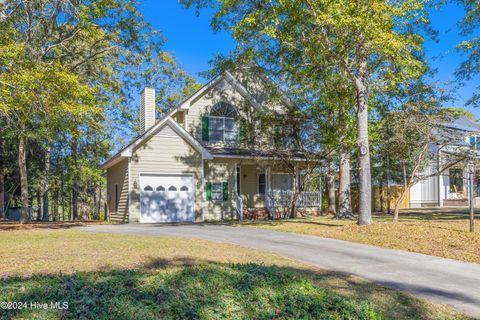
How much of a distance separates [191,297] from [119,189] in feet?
55.5

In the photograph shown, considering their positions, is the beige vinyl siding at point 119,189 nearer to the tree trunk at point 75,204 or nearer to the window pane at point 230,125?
the window pane at point 230,125

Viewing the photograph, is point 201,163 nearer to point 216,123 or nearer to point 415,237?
point 216,123

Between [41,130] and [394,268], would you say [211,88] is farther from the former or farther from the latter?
[394,268]

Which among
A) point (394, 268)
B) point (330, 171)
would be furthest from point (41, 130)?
point (394, 268)

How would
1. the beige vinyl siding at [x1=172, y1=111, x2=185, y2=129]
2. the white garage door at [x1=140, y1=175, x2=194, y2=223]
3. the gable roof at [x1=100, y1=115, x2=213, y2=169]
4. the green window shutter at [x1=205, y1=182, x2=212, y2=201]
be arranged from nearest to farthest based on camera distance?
the gable roof at [x1=100, y1=115, x2=213, y2=169]
the white garage door at [x1=140, y1=175, x2=194, y2=223]
the green window shutter at [x1=205, y1=182, x2=212, y2=201]
the beige vinyl siding at [x1=172, y1=111, x2=185, y2=129]

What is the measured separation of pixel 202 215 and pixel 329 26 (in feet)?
35.5

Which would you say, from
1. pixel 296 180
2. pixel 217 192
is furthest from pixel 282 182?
pixel 217 192

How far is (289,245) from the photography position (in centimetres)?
1077

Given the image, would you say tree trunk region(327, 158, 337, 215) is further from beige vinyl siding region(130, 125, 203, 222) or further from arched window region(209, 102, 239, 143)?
beige vinyl siding region(130, 125, 203, 222)

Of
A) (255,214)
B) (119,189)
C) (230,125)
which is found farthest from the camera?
(230,125)

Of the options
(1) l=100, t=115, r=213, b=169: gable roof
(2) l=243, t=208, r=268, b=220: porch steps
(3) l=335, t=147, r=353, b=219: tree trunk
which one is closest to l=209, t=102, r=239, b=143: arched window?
(1) l=100, t=115, r=213, b=169: gable roof

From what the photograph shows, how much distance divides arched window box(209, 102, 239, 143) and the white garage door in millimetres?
3212

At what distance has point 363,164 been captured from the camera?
560 inches

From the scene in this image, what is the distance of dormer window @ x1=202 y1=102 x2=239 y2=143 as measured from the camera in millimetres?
21891
